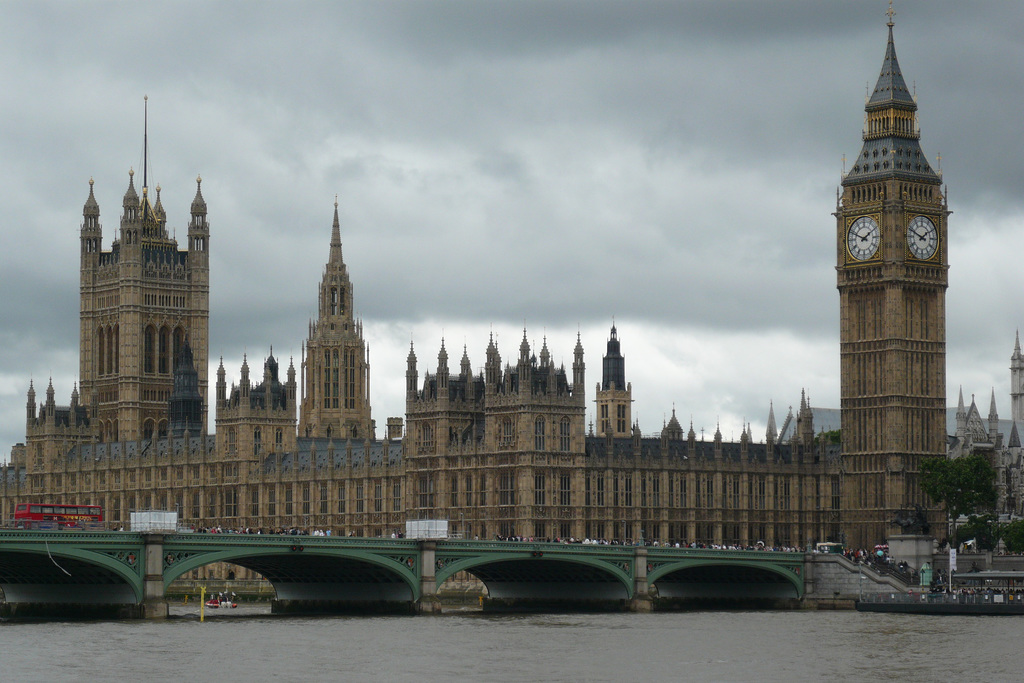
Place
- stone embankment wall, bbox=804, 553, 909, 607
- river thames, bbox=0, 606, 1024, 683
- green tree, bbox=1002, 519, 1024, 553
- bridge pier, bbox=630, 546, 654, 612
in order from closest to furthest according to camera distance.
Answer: river thames, bbox=0, 606, 1024, 683 → bridge pier, bbox=630, 546, 654, 612 → stone embankment wall, bbox=804, 553, 909, 607 → green tree, bbox=1002, 519, 1024, 553

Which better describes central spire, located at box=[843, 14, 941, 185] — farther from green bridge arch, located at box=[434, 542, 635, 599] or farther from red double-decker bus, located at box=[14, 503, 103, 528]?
red double-decker bus, located at box=[14, 503, 103, 528]

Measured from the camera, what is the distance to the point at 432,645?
374 feet

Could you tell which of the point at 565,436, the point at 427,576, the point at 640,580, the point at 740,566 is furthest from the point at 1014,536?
the point at 427,576

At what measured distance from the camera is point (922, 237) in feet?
592

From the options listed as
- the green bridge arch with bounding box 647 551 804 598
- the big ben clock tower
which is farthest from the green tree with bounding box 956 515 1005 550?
the green bridge arch with bounding box 647 551 804 598

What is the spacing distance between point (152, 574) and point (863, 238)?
Result: 7322 cm

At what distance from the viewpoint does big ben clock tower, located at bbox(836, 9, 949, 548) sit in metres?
179

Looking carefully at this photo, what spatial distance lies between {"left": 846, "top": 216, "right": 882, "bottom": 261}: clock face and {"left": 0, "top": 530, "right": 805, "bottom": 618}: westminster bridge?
110 feet

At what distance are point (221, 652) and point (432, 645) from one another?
10.6 meters

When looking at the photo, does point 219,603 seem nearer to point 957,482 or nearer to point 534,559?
point 534,559

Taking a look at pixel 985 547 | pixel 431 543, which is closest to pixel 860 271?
pixel 985 547

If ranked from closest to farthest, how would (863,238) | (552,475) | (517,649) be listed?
1. (517,649)
2. (552,475)
3. (863,238)

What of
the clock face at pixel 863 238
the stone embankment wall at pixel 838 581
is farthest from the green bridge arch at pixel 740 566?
the clock face at pixel 863 238

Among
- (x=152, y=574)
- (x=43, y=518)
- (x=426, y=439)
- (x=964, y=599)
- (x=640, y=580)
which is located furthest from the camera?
(x=426, y=439)
